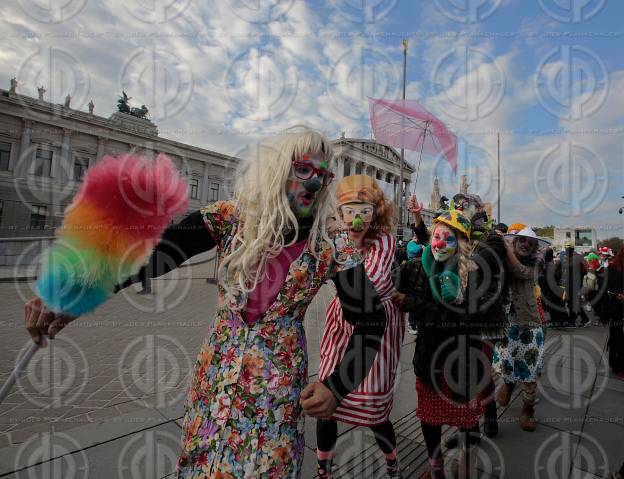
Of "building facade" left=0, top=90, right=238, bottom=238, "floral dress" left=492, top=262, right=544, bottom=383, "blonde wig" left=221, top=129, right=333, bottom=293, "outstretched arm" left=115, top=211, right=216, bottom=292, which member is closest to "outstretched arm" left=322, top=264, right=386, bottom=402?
"blonde wig" left=221, top=129, right=333, bottom=293

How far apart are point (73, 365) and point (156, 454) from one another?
240cm

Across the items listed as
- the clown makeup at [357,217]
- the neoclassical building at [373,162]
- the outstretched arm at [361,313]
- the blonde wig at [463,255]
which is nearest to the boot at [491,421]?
the blonde wig at [463,255]

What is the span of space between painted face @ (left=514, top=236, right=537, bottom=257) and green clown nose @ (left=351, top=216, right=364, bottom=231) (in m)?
1.81

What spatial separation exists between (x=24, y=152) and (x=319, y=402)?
37.9 meters

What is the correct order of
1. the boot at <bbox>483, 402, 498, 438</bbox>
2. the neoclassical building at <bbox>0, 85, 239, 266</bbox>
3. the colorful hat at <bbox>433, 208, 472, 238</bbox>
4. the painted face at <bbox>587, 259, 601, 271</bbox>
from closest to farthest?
the colorful hat at <bbox>433, 208, 472, 238</bbox>, the boot at <bbox>483, 402, 498, 438</bbox>, the painted face at <bbox>587, 259, 601, 271</bbox>, the neoclassical building at <bbox>0, 85, 239, 266</bbox>

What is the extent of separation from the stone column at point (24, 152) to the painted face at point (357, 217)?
36449mm

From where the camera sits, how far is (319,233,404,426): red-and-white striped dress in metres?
2.12

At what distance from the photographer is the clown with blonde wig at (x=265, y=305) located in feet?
3.73

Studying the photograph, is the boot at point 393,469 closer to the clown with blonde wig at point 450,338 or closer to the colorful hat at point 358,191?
the clown with blonde wig at point 450,338

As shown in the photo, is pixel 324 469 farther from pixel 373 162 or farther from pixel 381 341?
pixel 373 162

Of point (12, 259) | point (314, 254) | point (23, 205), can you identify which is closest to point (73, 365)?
point (314, 254)

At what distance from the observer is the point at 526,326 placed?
3.21 metres

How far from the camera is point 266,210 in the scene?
1211 millimetres

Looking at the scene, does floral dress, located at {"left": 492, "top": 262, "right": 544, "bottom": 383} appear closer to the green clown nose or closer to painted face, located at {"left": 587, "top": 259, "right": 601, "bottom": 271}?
the green clown nose
